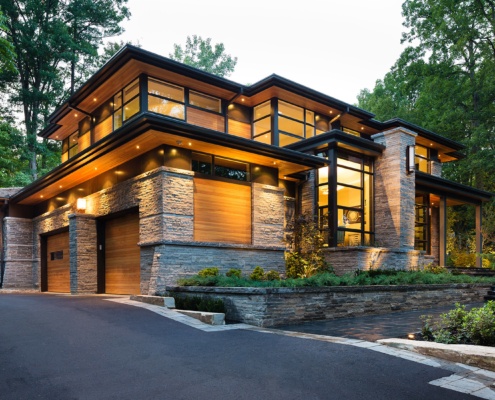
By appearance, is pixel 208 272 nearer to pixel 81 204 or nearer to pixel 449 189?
pixel 81 204

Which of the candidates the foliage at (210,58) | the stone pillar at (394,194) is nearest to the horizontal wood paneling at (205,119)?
the stone pillar at (394,194)

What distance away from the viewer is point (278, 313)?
8633 mm

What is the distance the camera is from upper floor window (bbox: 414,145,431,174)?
73.0ft

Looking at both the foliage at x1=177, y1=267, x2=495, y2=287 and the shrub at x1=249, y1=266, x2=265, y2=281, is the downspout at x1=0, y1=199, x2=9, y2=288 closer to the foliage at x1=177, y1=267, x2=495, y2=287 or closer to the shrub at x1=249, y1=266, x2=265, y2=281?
the foliage at x1=177, y1=267, x2=495, y2=287

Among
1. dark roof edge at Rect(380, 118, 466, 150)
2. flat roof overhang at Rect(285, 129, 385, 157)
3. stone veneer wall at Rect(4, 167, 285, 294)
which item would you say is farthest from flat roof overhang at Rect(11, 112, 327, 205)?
dark roof edge at Rect(380, 118, 466, 150)

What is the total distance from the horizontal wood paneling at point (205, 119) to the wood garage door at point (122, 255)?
4.80m

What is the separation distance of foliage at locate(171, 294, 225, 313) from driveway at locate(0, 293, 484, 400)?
1334mm

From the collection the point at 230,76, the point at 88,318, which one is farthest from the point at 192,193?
the point at 230,76

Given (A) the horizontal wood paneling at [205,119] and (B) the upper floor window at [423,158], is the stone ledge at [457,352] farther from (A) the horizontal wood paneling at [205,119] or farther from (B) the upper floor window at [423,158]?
(B) the upper floor window at [423,158]

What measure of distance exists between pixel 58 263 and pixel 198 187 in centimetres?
974

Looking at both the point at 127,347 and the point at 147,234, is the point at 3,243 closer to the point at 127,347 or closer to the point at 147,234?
the point at 147,234

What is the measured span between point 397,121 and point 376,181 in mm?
4100

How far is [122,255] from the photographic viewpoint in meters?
14.2

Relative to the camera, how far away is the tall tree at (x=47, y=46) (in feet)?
91.0
